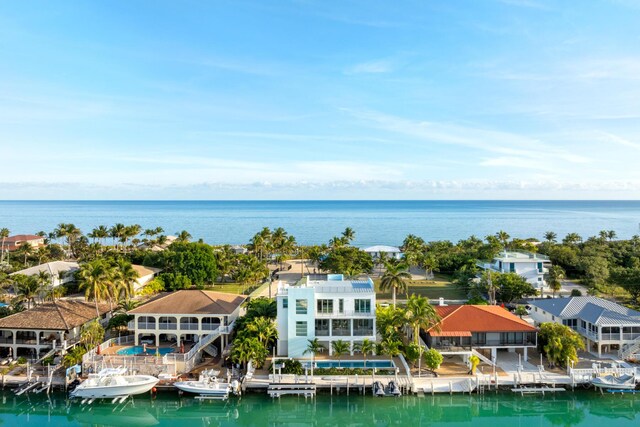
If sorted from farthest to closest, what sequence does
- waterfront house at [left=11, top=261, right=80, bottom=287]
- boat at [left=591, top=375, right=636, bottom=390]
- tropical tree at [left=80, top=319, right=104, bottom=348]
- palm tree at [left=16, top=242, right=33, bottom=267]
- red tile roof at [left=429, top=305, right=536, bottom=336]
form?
1. palm tree at [left=16, top=242, right=33, bottom=267]
2. waterfront house at [left=11, top=261, right=80, bottom=287]
3. tropical tree at [left=80, top=319, right=104, bottom=348]
4. red tile roof at [left=429, top=305, right=536, bottom=336]
5. boat at [left=591, top=375, right=636, bottom=390]

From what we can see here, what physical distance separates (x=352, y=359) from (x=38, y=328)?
26797 millimetres

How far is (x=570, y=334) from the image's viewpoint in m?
36.6

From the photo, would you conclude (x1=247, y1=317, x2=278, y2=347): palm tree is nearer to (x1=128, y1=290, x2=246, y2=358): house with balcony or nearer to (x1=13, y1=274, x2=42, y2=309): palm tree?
(x1=128, y1=290, x2=246, y2=358): house with balcony

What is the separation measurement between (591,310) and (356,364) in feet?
74.0

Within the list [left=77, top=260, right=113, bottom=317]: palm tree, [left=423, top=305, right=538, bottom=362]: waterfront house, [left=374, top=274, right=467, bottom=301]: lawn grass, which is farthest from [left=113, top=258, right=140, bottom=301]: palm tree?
[left=423, top=305, right=538, bottom=362]: waterfront house

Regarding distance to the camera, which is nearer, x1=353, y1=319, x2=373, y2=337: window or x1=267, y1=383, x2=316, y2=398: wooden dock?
x1=267, y1=383, x2=316, y2=398: wooden dock

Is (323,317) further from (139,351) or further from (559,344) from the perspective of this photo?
(559,344)

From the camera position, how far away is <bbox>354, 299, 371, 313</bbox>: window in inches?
1518

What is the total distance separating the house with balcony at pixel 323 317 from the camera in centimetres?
3809

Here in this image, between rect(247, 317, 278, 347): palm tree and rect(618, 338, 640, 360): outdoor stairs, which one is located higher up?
rect(247, 317, 278, 347): palm tree

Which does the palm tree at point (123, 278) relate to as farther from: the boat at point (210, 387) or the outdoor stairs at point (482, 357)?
the outdoor stairs at point (482, 357)

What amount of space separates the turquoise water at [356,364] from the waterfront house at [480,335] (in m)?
4.26

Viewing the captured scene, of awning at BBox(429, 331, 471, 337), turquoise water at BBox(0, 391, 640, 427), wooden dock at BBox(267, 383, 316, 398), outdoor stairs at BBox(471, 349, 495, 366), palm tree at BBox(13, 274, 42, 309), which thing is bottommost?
turquoise water at BBox(0, 391, 640, 427)

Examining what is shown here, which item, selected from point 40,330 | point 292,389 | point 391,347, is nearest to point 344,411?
point 292,389
